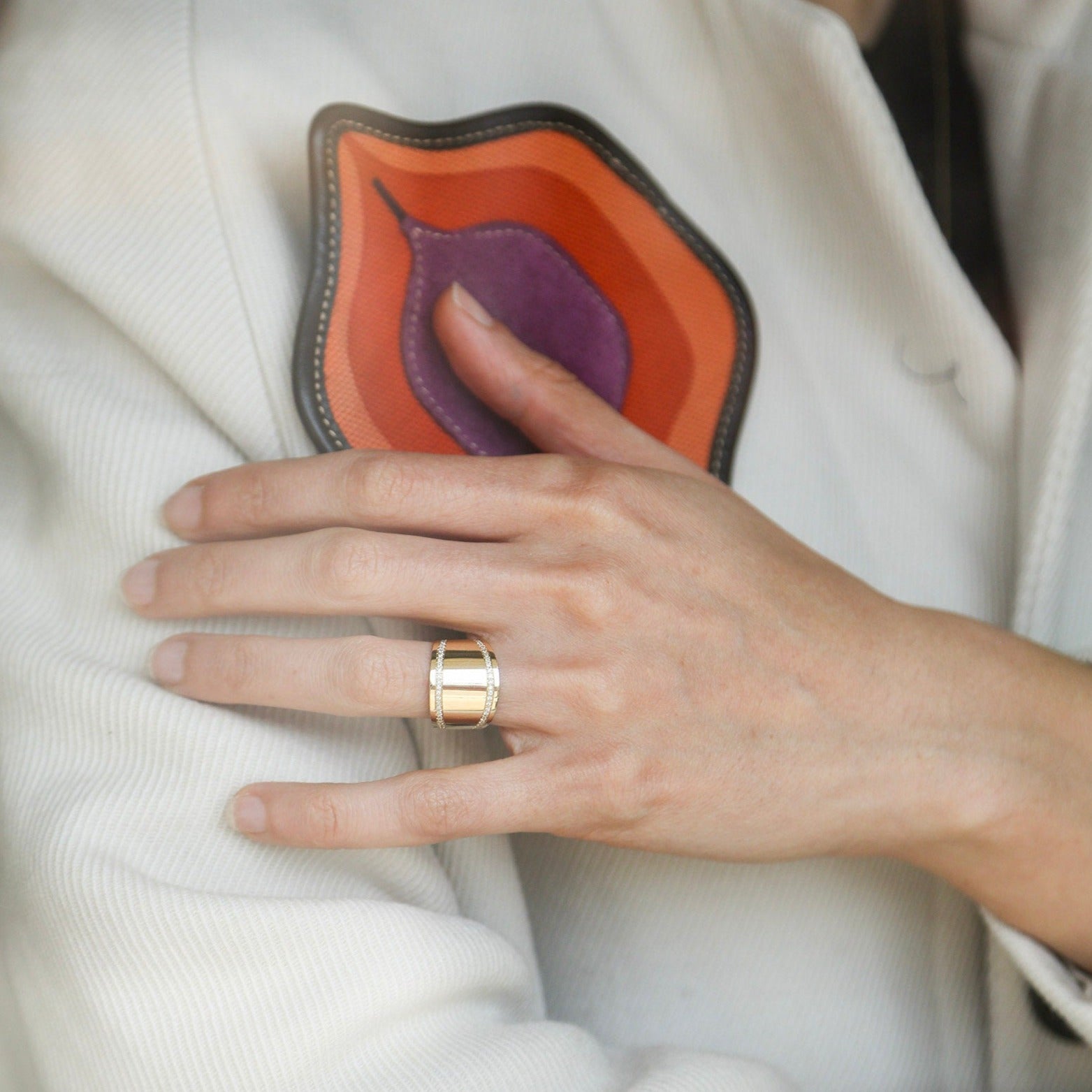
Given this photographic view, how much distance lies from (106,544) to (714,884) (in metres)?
0.42

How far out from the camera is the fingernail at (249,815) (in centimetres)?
46

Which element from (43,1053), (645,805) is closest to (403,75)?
(645,805)

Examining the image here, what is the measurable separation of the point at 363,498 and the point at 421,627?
93 millimetres

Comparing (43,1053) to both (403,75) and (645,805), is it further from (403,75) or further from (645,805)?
(403,75)

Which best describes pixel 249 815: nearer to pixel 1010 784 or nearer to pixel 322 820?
pixel 322 820

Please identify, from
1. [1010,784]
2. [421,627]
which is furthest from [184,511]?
[1010,784]

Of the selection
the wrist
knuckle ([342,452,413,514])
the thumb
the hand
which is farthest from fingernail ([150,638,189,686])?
the wrist

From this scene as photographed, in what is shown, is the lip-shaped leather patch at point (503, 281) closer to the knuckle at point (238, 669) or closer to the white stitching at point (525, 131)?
the white stitching at point (525, 131)

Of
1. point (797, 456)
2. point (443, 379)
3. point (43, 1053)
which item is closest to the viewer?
point (43, 1053)

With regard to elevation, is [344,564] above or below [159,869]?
above

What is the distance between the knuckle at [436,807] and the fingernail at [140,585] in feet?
0.53

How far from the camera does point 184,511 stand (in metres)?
0.50

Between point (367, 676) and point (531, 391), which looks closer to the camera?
point (367, 676)

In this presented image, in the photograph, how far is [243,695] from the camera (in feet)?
1.54
